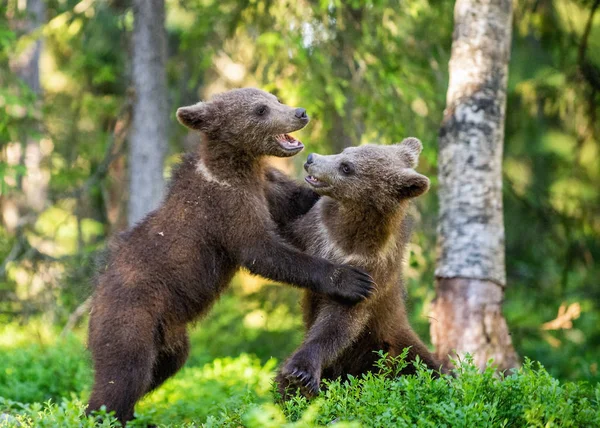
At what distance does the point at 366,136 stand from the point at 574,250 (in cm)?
337

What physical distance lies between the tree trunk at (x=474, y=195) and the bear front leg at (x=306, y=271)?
54.6 inches

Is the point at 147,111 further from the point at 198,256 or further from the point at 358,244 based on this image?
the point at 358,244

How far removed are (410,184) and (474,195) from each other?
130 centimetres

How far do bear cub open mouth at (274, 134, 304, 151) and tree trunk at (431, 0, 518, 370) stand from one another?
148 cm

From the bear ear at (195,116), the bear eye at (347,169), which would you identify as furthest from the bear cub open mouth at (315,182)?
the bear ear at (195,116)

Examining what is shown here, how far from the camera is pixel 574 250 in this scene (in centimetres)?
1126

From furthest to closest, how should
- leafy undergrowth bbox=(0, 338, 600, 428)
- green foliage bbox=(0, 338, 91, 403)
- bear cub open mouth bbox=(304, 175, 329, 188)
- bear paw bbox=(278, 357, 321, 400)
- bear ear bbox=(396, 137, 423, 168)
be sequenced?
green foliage bbox=(0, 338, 91, 403)
bear ear bbox=(396, 137, 423, 168)
bear cub open mouth bbox=(304, 175, 329, 188)
bear paw bbox=(278, 357, 321, 400)
leafy undergrowth bbox=(0, 338, 600, 428)

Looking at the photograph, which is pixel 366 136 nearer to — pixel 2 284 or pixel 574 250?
pixel 574 250

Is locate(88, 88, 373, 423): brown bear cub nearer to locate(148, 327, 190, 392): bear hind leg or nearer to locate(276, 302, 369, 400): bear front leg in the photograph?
locate(148, 327, 190, 392): bear hind leg

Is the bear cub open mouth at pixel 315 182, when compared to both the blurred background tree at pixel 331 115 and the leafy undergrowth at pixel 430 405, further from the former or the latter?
the leafy undergrowth at pixel 430 405

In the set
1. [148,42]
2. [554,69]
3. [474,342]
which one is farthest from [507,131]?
[474,342]

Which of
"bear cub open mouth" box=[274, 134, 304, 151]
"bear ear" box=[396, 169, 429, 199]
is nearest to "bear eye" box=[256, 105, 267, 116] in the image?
"bear cub open mouth" box=[274, 134, 304, 151]

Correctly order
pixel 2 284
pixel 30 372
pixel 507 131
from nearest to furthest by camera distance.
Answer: pixel 30 372, pixel 2 284, pixel 507 131

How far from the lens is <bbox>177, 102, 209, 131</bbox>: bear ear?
7.11m
